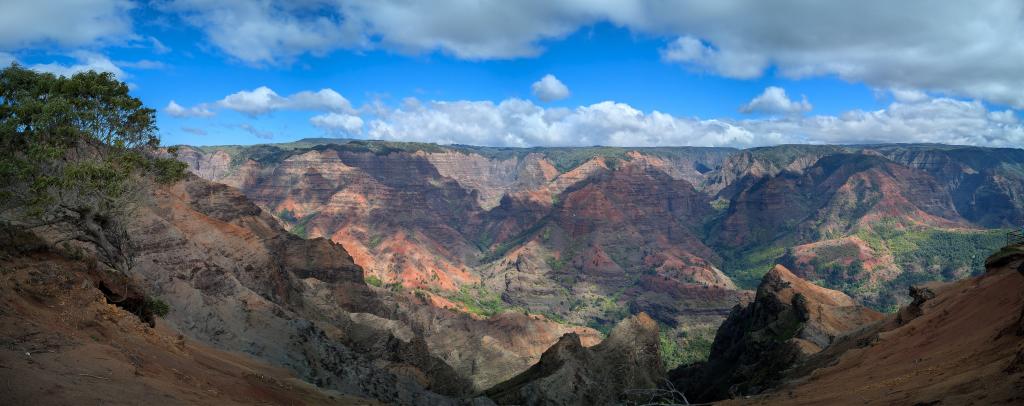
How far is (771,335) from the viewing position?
2879 inches

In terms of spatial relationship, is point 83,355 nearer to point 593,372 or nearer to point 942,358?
point 942,358

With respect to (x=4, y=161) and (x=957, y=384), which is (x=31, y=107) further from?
(x=957, y=384)

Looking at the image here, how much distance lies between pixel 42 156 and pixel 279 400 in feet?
53.2

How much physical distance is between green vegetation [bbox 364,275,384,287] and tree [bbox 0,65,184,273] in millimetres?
140917

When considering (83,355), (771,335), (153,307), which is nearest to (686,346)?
(771,335)

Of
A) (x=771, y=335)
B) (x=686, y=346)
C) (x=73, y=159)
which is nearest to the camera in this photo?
(x=73, y=159)

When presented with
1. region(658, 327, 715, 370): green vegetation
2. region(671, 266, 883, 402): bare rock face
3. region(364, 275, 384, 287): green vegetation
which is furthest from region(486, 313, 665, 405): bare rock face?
region(364, 275, 384, 287): green vegetation

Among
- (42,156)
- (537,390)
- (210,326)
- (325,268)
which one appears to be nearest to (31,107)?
(42,156)

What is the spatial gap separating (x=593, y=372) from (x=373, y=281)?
116 metres

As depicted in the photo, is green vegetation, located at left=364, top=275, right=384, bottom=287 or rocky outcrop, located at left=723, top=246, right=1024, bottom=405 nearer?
rocky outcrop, located at left=723, top=246, right=1024, bottom=405

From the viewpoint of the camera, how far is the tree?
29.3 m

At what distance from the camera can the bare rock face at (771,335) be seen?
57031 millimetres

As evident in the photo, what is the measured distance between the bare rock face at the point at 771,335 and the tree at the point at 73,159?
45.5 m

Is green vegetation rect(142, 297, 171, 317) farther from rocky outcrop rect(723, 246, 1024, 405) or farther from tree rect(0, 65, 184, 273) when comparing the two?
rocky outcrop rect(723, 246, 1024, 405)
